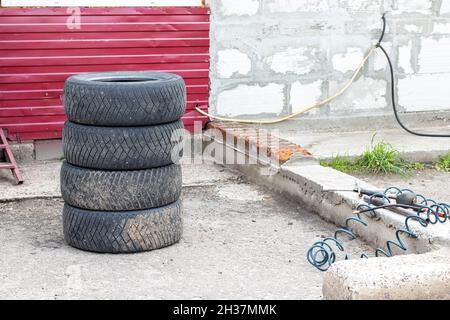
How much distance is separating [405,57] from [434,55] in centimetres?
36

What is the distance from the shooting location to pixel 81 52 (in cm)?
862

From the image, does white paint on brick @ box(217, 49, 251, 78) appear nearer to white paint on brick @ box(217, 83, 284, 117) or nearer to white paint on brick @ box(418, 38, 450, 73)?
white paint on brick @ box(217, 83, 284, 117)

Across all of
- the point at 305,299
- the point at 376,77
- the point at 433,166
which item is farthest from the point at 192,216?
the point at 376,77

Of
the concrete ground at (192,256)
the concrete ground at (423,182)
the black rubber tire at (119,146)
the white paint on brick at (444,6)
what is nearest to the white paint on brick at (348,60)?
the white paint on brick at (444,6)

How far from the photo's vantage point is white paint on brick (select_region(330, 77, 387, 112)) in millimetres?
9570

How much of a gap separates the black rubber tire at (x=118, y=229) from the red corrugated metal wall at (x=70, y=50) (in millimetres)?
2569

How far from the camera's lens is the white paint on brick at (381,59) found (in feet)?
31.4

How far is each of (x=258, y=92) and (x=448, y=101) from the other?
90.7 inches

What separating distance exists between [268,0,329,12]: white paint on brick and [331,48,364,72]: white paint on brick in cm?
54

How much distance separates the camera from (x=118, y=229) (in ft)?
19.9

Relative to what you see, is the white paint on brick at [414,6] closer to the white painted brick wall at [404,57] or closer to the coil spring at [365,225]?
the white painted brick wall at [404,57]

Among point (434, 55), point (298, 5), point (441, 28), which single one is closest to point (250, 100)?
point (298, 5)

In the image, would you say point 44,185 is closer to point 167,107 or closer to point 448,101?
point 167,107

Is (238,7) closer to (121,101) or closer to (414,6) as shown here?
(414,6)
